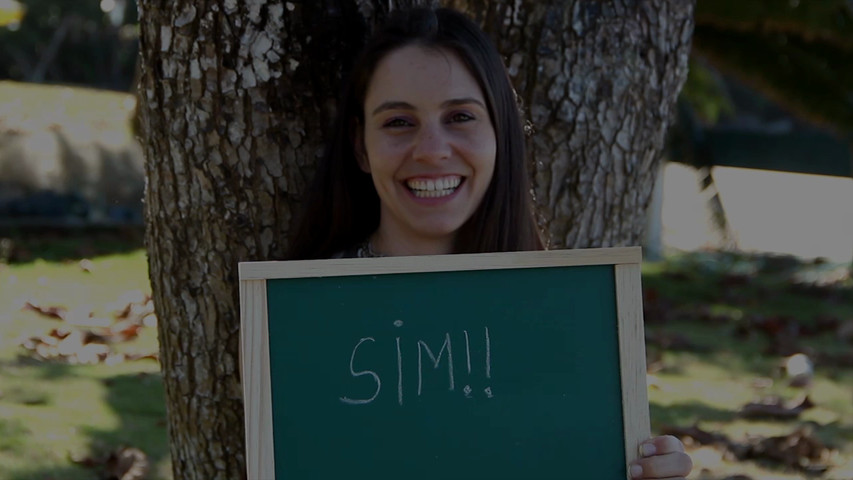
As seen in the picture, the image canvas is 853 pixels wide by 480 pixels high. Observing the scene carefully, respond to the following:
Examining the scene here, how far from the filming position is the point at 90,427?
4.18m

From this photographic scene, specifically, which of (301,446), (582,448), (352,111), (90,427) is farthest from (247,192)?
(90,427)

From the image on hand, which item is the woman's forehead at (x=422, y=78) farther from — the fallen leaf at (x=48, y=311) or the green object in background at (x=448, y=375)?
the fallen leaf at (x=48, y=311)

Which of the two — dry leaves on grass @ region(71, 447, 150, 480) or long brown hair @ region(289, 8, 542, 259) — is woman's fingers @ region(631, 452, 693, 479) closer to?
long brown hair @ region(289, 8, 542, 259)

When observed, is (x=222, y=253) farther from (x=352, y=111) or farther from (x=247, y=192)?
(x=352, y=111)

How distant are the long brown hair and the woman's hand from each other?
0.63m

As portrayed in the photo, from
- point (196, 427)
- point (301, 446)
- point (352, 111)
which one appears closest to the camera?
point (301, 446)

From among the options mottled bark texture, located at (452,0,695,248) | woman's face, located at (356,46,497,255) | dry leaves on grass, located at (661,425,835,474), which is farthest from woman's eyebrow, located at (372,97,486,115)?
dry leaves on grass, located at (661,425,835,474)

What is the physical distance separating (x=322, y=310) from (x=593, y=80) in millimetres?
1519

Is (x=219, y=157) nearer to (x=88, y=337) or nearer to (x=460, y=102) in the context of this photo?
(x=460, y=102)

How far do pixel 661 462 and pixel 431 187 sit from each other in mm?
761

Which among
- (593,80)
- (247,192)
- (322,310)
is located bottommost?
(322,310)

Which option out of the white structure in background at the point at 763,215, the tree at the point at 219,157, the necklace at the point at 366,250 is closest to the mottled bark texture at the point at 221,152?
the tree at the point at 219,157

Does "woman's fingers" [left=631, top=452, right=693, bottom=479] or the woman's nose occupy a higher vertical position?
the woman's nose

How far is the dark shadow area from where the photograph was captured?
3758 millimetres
